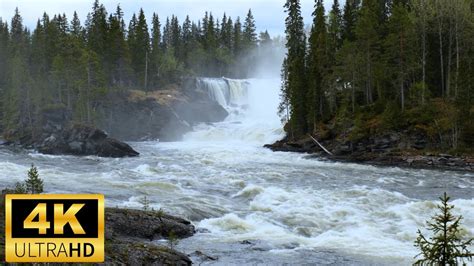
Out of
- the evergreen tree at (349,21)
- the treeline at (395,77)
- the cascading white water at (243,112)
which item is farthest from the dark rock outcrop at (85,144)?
the evergreen tree at (349,21)

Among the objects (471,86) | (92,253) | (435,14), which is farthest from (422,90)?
(92,253)

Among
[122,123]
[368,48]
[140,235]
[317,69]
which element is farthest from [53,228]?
[122,123]

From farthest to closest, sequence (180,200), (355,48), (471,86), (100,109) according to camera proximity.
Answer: (100,109) < (355,48) < (471,86) < (180,200)

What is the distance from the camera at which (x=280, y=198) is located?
878 inches

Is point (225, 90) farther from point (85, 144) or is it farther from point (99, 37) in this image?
point (85, 144)

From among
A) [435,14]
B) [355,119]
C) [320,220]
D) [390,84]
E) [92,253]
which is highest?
[435,14]

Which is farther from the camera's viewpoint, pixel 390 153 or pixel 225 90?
pixel 225 90

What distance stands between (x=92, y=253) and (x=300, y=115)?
1989 inches

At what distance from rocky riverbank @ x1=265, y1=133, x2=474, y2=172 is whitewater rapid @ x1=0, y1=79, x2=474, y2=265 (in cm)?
285

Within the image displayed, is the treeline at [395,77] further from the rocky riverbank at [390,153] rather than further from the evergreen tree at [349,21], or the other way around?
the evergreen tree at [349,21]

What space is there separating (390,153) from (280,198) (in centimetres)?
2119

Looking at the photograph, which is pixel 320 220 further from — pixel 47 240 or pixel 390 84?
pixel 390 84

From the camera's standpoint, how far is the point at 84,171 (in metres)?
32.1

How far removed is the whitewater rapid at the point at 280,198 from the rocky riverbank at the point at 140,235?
0.87 meters
